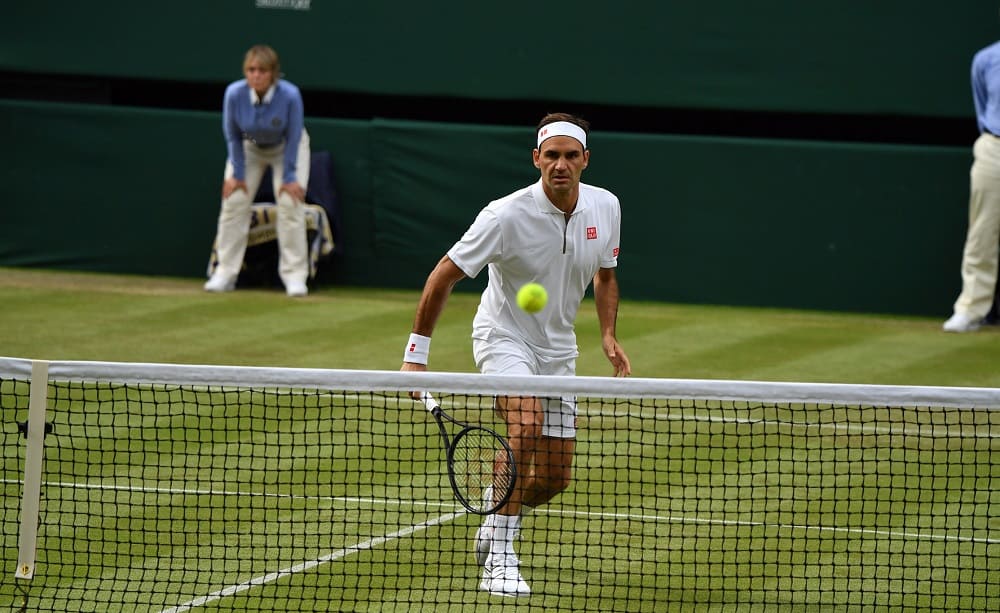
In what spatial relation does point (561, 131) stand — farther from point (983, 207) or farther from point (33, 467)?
point (983, 207)

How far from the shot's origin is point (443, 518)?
7.07 metres

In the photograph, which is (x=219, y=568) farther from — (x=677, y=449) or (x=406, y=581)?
(x=677, y=449)

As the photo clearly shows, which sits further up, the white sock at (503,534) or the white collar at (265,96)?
the white collar at (265,96)

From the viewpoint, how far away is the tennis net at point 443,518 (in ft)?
18.4

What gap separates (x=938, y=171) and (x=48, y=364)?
32.4 ft

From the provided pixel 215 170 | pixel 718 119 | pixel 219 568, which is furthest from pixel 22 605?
pixel 718 119

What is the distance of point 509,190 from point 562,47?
58.2 inches

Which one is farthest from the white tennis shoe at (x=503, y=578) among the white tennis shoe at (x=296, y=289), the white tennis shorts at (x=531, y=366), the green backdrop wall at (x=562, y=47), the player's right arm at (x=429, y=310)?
the green backdrop wall at (x=562, y=47)

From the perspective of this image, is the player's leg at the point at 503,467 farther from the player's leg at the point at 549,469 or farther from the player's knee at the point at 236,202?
the player's knee at the point at 236,202

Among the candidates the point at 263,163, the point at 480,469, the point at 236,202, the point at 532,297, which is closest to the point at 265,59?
the point at 263,163

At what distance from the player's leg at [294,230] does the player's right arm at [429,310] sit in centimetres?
744

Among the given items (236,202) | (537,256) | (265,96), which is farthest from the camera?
(236,202)

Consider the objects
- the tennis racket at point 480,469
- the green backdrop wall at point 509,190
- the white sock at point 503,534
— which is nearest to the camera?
the tennis racket at point 480,469

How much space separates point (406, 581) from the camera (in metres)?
6.02
